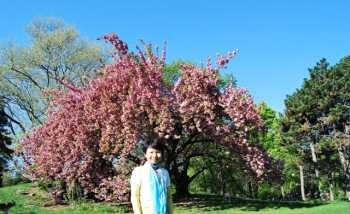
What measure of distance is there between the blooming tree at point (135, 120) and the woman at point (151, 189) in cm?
1402

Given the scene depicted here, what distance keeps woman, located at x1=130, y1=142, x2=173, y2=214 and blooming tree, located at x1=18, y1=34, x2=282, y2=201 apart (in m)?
14.0

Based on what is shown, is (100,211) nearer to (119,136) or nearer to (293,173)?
(119,136)

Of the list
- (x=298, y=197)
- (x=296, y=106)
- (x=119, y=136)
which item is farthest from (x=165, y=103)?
(x=298, y=197)

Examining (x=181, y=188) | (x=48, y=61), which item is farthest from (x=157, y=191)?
(x=48, y=61)

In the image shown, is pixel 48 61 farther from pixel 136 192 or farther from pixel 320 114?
pixel 136 192

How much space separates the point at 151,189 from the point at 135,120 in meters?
14.9

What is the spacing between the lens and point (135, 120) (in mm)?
20375

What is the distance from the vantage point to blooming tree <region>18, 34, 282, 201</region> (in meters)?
20.5

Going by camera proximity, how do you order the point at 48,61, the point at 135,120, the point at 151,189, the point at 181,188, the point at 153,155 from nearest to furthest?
the point at 151,189, the point at 153,155, the point at 135,120, the point at 181,188, the point at 48,61

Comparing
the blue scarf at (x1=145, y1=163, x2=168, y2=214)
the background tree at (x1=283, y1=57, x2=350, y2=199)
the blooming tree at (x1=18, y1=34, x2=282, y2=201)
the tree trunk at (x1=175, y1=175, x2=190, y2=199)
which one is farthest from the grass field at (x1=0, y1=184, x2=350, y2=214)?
the background tree at (x1=283, y1=57, x2=350, y2=199)

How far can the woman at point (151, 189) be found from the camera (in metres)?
5.54

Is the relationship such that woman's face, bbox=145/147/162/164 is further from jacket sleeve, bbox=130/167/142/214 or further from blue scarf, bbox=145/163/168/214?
jacket sleeve, bbox=130/167/142/214

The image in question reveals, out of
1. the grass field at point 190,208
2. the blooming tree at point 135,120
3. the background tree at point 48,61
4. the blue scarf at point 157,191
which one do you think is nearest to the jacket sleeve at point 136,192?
the blue scarf at point 157,191

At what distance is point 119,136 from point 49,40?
23275 millimetres
